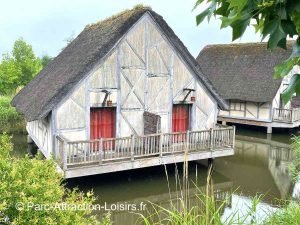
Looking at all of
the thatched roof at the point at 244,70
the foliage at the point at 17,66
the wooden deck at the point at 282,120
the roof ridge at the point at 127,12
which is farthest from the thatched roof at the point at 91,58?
the foliage at the point at 17,66

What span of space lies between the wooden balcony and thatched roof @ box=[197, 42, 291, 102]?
9145mm

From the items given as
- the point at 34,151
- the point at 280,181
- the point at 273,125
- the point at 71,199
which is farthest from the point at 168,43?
the point at 273,125

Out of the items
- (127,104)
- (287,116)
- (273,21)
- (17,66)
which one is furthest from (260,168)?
(17,66)

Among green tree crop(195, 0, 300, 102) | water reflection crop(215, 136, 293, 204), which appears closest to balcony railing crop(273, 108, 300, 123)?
water reflection crop(215, 136, 293, 204)

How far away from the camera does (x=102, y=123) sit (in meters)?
11.2

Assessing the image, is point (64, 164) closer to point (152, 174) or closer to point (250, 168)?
point (152, 174)

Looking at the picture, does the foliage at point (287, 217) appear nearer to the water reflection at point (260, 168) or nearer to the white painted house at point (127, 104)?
the water reflection at point (260, 168)

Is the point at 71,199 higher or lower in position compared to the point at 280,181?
higher

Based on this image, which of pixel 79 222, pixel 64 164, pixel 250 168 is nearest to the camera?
pixel 79 222

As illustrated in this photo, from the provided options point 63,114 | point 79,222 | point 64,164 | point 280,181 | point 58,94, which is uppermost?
point 58,94

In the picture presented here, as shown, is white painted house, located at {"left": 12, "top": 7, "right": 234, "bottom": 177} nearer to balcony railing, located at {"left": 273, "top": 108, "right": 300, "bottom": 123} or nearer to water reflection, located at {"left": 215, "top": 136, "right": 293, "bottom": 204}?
water reflection, located at {"left": 215, "top": 136, "right": 293, "bottom": 204}

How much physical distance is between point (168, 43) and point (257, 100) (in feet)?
33.5

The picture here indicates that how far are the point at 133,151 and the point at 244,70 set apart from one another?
15.1m

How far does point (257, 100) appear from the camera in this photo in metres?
19.9
